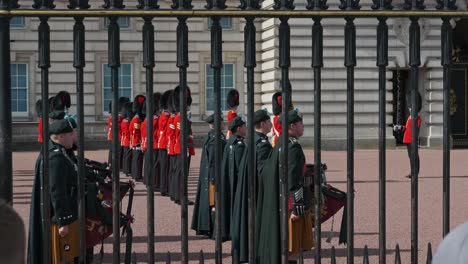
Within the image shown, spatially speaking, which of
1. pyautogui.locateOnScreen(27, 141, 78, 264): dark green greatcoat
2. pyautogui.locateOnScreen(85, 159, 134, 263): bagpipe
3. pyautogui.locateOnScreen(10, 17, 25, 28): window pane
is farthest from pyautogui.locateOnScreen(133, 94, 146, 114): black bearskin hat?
pyautogui.locateOnScreen(10, 17, 25, 28): window pane

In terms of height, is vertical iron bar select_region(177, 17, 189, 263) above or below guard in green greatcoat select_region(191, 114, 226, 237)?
above

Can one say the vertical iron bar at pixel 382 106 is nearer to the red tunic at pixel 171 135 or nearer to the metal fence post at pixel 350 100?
the metal fence post at pixel 350 100

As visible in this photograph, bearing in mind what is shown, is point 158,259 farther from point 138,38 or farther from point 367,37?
point 138,38

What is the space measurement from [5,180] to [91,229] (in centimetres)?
134

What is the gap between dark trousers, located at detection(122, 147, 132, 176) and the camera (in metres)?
17.1

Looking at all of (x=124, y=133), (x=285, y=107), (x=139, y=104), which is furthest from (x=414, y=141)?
(x=124, y=133)

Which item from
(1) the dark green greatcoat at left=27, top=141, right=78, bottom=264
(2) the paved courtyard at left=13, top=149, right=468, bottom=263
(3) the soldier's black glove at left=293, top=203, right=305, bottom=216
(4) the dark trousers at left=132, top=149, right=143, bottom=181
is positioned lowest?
(2) the paved courtyard at left=13, top=149, right=468, bottom=263

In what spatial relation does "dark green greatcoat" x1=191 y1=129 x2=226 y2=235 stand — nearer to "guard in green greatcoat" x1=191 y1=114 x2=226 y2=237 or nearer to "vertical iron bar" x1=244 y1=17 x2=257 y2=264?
"guard in green greatcoat" x1=191 y1=114 x2=226 y2=237

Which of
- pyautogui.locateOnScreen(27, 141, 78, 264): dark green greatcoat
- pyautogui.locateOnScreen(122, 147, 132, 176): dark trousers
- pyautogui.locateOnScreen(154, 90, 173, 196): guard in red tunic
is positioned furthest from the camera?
pyautogui.locateOnScreen(122, 147, 132, 176): dark trousers

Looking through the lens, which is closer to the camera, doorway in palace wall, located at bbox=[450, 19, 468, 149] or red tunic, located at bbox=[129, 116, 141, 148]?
red tunic, located at bbox=[129, 116, 141, 148]

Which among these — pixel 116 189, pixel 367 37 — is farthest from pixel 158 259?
Result: pixel 367 37

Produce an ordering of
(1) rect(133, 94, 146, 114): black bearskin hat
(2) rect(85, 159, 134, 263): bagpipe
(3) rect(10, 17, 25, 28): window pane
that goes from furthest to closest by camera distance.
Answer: (3) rect(10, 17, 25, 28): window pane
(1) rect(133, 94, 146, 114): black bearskin hat
(2) rect(85, 159, 134, 263): bagpipe

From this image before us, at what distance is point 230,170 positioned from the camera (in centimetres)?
841

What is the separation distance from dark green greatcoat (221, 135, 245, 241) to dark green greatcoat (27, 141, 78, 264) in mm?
2680
